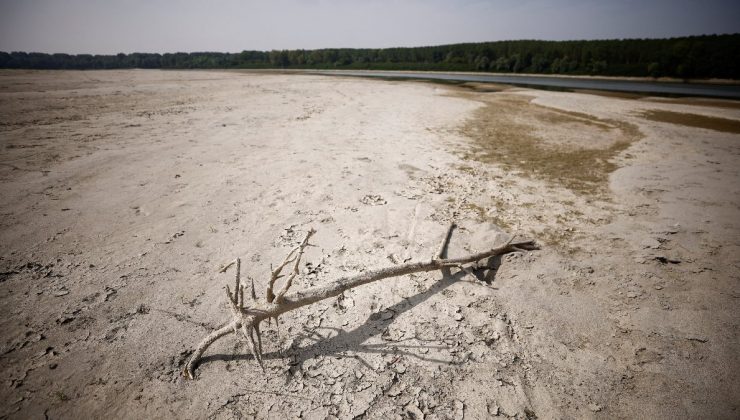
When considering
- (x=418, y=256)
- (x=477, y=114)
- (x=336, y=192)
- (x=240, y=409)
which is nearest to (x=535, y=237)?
(x=418, y=256)

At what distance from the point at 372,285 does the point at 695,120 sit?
23279 millimetres

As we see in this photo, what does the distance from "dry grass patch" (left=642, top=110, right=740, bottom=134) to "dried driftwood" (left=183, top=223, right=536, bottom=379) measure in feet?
59.8

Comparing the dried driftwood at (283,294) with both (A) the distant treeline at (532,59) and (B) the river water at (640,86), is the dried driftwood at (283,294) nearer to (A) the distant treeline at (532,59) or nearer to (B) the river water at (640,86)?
(B) the river water at (640,86)

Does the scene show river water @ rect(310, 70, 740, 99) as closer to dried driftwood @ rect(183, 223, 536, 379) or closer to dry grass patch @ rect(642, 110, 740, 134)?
dry grass patch @ rect(642, 110, 740, 134)

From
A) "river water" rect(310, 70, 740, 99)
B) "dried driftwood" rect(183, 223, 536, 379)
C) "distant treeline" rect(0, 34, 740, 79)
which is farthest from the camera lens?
"distant treeline" rect(0, 34, 740, 79)

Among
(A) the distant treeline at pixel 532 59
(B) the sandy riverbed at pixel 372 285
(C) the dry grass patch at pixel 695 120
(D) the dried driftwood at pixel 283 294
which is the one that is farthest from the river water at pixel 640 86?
(D) the dried driftwood at pixel 283 294

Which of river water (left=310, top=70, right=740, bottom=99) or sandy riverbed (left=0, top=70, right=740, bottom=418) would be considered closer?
sandy riverbed (left=0, top=70, right=740, bottom=418)

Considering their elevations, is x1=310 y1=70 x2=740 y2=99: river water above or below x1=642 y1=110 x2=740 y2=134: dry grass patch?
above

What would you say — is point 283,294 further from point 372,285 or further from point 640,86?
point 640,86

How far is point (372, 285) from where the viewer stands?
4.41m

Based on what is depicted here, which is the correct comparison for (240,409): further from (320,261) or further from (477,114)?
(477,114)

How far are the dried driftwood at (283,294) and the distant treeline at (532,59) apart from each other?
7259 centimetres

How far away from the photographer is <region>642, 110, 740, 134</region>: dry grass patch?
49.0 feet

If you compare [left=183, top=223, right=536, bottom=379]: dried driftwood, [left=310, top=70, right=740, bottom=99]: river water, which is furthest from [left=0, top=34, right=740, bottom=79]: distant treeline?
[left=183, top=223, right=536, bottom=379]: dried driftwood
